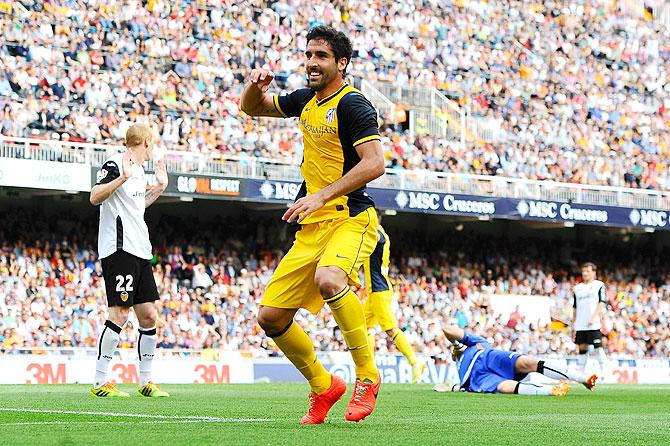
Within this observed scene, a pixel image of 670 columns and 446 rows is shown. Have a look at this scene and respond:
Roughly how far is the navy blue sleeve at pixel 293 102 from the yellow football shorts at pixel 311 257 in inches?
31.9

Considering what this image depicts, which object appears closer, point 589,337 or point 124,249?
point 124,249

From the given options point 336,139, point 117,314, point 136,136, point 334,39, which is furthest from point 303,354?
point 136,136

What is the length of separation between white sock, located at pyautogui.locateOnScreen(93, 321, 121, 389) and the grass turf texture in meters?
0.26

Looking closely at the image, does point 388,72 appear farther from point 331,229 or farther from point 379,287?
point 331,229

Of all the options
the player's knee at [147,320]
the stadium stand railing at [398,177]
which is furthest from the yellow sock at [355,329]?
the stadium stand railing at [398,177]

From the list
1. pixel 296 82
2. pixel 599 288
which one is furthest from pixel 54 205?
pixel 599 288

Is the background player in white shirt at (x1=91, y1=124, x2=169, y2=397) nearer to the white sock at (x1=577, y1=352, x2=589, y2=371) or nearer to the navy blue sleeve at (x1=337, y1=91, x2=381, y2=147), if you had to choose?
the navy blue sleeve at (x1=337, y1=91, x2=381, y2=147)

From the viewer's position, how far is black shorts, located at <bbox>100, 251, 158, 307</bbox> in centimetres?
1188

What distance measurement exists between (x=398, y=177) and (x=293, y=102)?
21.0 metres

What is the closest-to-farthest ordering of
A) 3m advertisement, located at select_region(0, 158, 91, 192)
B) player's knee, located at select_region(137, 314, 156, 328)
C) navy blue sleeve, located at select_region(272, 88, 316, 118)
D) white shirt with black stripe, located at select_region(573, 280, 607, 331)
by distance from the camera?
navy blue sleeve, located at select_region(272, 88, 316, 118), player's knee, located at select_region(137, 314, 156, 328), white shirt with black stripe, located at select_region(573, 280, 607, 331), 3m advertisement, located at select_region(0, 158, 91, 192)

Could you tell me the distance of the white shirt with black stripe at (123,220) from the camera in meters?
12.0

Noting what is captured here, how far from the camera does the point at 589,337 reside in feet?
67.6

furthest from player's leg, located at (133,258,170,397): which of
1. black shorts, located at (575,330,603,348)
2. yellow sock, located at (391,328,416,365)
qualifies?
black shorts, located at (575,330,603,348)

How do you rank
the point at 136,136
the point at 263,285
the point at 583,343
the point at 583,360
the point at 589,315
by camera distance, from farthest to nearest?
the point at 263,285 → the point at 583,360 → the point at 583,343 → the point at 589,315 → the point at 136,136
